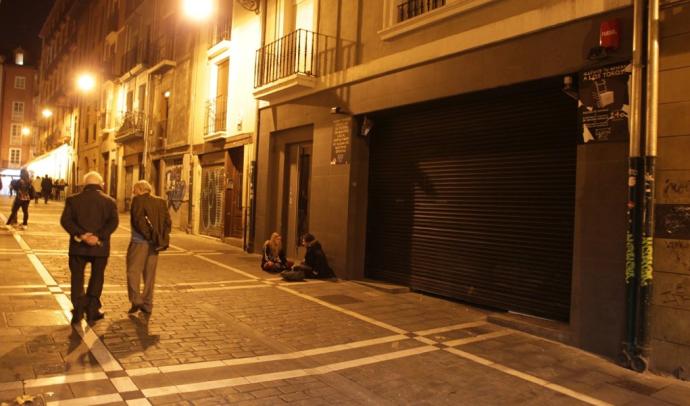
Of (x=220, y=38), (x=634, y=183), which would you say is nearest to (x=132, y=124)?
(x=220, y=38)

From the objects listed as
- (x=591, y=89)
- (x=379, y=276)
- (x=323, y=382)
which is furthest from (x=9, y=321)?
(x=591, y=89)

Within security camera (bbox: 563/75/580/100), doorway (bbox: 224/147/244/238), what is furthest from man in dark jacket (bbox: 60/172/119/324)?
doorway (bbox: 224/147/244/238)

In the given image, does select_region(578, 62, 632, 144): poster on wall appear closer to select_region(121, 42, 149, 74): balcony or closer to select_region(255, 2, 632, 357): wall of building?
select_region(255, 2, 632, 357): wall of building

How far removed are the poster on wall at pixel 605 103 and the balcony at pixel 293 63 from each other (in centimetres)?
605

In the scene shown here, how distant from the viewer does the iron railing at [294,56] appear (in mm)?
11812

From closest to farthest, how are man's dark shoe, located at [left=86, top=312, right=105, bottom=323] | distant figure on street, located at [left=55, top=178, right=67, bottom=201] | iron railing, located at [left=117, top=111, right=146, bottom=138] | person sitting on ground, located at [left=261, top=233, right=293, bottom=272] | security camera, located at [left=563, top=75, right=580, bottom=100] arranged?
man's dark shoe, located at [left=86, top=312, right=105, bottom=323], security camera, located at [left=563, top=75, right=580, bottom=100], person sitting on ground, located at [left=261, top=233, right=293, bottom=272], iron railing, located at [left=117, top=111, right=146, bottom=138], distant figure on street, located at [left=55, top=178, right=67, bottom=201]

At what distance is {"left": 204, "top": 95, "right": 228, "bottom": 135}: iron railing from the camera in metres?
17.0

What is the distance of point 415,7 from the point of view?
9.72 metres

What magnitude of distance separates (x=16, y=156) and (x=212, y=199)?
2532 inches

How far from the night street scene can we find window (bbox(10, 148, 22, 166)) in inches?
2495

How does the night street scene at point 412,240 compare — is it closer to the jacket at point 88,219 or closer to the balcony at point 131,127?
the jacket at point 88,219

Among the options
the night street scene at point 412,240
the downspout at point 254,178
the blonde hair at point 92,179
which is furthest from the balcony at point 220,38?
the blonde hair at point 92,179

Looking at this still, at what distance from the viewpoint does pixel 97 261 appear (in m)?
6.45

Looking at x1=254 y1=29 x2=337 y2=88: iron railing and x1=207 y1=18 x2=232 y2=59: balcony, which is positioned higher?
x1=207 y1=18 x2=232 y2=59: balcony
